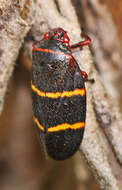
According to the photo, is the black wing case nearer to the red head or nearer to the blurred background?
the red head

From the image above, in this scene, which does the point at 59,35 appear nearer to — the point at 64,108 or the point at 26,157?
the point at 64,108

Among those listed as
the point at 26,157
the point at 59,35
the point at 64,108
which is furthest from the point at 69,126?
the point at 26,157

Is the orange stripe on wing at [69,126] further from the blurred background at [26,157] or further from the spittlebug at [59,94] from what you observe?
the blurred background at [26,157]

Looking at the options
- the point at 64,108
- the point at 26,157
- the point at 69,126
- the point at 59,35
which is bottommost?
the point at 26,157

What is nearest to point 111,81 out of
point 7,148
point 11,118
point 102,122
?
point 102,122

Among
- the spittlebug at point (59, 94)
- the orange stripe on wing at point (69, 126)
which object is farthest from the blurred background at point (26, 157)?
the orange stripe on wing at point (69, 126)
